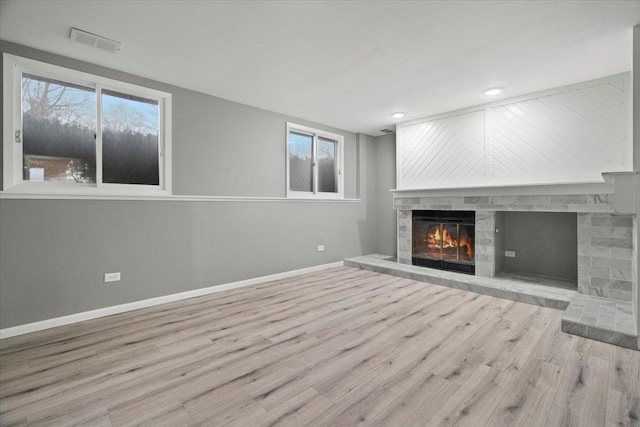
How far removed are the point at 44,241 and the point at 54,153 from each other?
883 millimetres

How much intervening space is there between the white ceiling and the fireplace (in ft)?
6.13

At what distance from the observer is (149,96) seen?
3.40 m

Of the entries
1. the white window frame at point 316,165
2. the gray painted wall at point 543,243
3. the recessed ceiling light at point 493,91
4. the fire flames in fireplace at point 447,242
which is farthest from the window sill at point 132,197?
the gray painted wall at point 543,243

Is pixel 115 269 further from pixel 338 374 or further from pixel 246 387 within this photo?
pixel 338 374

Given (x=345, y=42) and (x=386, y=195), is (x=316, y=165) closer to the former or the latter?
(x=386, y=195)

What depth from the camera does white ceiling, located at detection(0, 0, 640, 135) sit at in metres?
2.19

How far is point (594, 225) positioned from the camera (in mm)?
3281

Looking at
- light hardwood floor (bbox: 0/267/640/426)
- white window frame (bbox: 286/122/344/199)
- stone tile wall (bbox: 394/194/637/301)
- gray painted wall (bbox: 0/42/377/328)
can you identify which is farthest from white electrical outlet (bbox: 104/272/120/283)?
stone tile wall (bbox: 394/194/637/301)

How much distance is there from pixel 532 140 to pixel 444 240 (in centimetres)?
185

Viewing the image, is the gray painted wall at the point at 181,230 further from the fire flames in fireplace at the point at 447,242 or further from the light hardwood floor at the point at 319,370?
the fire flames in fireplace at the point at 447,242

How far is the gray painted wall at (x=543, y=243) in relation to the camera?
393 centimetres

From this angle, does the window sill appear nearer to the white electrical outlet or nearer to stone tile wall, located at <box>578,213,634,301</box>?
the white electrical outlet

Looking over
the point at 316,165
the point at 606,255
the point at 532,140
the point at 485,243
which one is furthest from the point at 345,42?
the point at 606,255

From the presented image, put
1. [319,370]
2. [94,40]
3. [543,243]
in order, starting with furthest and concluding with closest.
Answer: [543,243]
[94,40]
[319,370]
